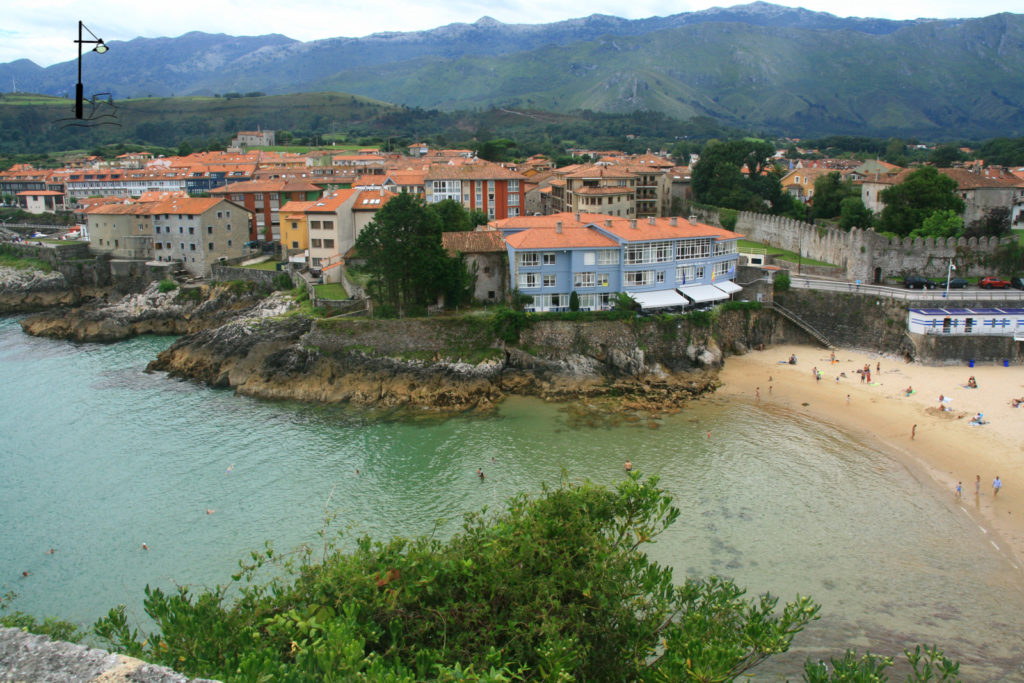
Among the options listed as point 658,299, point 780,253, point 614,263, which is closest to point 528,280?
point 614,263

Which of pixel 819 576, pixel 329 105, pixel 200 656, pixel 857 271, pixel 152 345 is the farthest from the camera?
pixel 329 105

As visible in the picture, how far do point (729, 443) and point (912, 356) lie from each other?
13337 millimetres

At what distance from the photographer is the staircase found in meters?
35.7

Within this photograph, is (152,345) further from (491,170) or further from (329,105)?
(329,105)

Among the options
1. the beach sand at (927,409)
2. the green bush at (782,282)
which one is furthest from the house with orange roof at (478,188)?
the beach sand at (927,409)

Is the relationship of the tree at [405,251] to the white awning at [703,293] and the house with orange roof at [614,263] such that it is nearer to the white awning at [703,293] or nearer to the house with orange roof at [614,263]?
the house with orange roof at [614,263]

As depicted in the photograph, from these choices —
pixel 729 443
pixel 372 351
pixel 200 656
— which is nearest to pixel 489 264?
pixel 372 351

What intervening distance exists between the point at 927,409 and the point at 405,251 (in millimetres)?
23597

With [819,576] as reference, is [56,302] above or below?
above

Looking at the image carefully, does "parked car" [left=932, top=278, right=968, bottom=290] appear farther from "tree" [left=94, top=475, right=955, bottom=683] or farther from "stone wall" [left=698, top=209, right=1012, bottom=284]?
"tree" [left=94, top=475, right=955, bottom=683]

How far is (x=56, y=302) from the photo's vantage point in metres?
50.7

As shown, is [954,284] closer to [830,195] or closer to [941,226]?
[941,226]

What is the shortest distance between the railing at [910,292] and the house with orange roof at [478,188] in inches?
882

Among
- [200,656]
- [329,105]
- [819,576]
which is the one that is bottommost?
[819,576]
